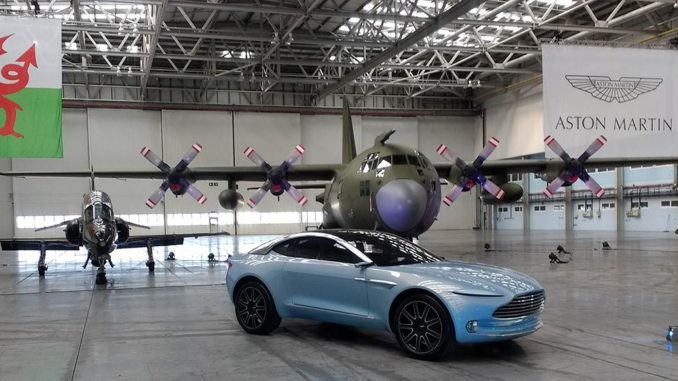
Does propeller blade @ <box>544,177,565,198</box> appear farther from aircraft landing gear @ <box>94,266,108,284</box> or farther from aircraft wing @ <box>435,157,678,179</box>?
aircraft landing gear @ <box>94,266,108,284</box>

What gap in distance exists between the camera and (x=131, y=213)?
3897cm

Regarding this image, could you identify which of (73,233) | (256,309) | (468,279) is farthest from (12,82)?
(468,279)

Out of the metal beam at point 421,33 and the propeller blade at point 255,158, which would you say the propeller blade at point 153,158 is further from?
the metal beam at point 421,33

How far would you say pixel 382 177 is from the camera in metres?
14.9

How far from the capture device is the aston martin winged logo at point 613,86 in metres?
13.4

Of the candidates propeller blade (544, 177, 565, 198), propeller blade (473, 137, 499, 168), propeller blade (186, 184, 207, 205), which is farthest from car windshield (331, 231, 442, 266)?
propeller blade (544, 177, 565, 198)

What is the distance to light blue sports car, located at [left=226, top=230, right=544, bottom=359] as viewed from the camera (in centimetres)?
575

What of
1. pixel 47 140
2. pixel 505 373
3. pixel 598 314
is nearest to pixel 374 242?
pixel 505 373

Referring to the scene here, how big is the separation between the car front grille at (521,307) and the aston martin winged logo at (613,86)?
8873 mm

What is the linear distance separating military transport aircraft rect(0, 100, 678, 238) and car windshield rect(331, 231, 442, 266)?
6838 millimetres

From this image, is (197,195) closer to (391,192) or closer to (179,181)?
(179,181)

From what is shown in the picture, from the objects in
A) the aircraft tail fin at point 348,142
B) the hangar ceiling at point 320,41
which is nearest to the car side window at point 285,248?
the aircraft tail fin at point 348,142

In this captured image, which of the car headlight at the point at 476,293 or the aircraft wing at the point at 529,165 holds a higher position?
the aircraft wing at the point at 529,165

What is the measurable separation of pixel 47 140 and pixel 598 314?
10.3 meters
